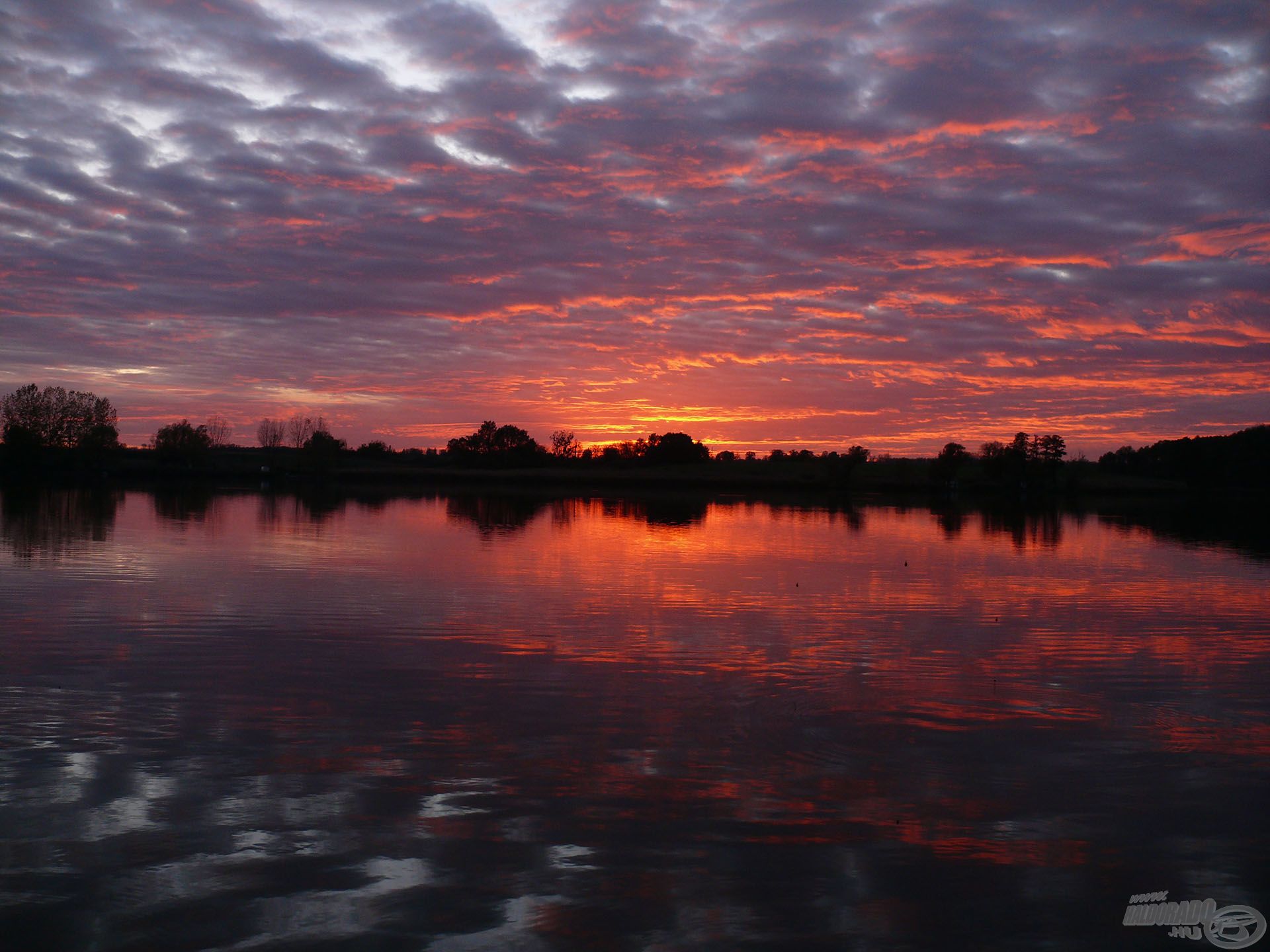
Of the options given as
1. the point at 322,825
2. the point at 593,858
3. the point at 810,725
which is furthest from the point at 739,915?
the point at 810,725

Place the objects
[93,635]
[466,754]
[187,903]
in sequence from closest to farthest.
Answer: [187,903], [466,754], [93,635]

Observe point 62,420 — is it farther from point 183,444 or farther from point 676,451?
point 676,451

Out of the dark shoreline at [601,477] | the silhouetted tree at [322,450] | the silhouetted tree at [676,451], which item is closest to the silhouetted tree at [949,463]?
the dark shoreline at [601,477]

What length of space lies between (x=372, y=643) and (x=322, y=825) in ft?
24.2

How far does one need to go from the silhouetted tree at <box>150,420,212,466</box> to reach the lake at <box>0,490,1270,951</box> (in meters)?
136

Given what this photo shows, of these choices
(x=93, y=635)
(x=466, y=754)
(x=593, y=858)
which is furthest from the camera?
(x=93, y=635)

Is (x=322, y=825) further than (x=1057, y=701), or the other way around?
(x=1057, y=701)

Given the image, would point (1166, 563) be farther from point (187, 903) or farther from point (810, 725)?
point (187, 903)

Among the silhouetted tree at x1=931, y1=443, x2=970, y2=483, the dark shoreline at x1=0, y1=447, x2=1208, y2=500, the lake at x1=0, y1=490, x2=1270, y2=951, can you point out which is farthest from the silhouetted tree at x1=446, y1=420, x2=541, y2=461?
the lake at x1=0, y1=490, x2=1270, y2=951

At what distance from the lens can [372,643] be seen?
47.3 feet

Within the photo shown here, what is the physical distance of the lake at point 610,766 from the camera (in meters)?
6.07

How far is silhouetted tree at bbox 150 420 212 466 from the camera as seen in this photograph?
14412 centimetres

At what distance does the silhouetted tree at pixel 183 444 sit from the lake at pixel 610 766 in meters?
136

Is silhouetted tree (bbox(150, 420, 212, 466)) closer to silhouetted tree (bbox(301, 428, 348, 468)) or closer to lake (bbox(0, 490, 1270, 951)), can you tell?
silhouetted tree (bbox(301, 428, 348, 468))
